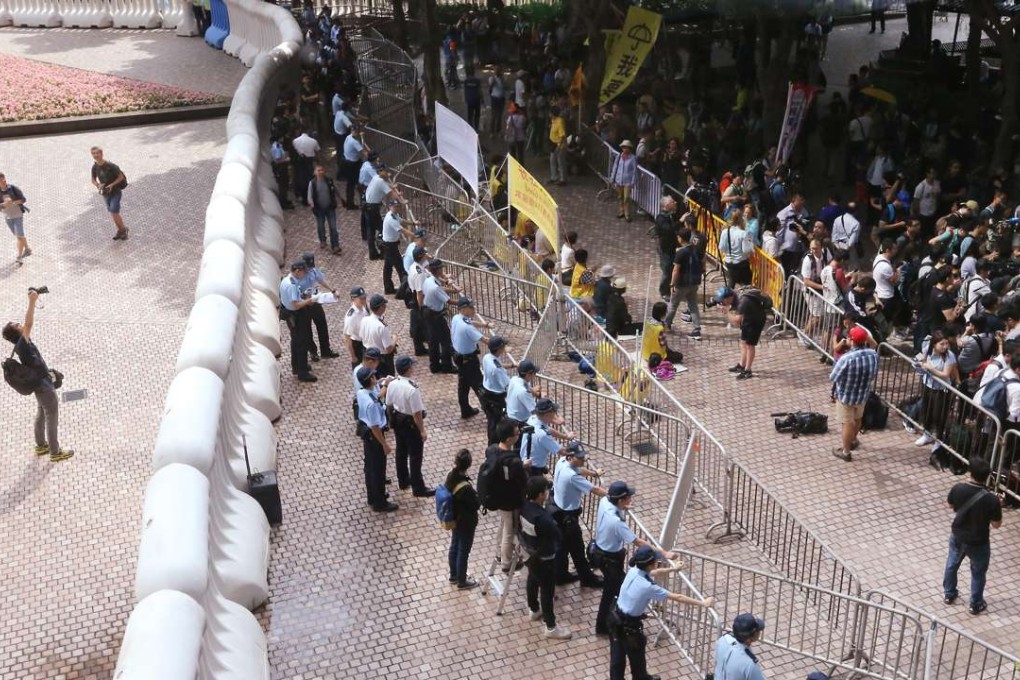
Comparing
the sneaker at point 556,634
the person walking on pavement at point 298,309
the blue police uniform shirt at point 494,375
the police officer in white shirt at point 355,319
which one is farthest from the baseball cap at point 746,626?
the person walking on pavement at point 298,309

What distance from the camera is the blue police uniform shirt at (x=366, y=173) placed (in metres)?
17.6

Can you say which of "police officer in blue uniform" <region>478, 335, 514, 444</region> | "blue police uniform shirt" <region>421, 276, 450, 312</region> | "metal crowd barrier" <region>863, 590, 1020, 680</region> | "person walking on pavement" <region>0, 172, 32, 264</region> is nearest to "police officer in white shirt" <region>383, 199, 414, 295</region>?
"blue police uniform shirt" <region>421, 276, 450, 312</region>

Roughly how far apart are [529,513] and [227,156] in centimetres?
971

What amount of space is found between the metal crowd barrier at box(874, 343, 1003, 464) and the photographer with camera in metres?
8.90

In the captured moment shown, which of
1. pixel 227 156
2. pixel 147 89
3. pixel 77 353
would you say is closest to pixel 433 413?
pixel 77 353

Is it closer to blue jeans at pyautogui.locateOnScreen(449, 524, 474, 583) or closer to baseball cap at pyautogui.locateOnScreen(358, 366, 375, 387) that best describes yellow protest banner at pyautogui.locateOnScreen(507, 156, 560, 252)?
baseball cap at pyautogui.locateOnScreen(358, 366, 375, 387)

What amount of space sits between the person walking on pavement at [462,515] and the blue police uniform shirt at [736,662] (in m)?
2.89

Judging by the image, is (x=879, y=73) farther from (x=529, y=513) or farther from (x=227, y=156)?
(x=529, y=513)

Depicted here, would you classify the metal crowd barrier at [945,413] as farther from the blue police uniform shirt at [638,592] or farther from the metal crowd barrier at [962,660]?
the blue police uniform shirt at [638,592]

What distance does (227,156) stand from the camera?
57.0 feet

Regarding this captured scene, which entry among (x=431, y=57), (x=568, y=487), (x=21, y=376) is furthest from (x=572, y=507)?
(x=431, y=57)

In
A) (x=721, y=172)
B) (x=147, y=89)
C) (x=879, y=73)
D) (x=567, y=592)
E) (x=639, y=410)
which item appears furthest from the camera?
(x=879, y=73)

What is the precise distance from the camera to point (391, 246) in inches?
639

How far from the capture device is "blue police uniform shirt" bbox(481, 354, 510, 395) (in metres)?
12.2
